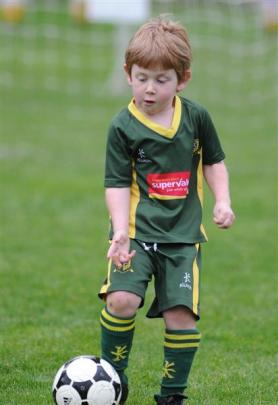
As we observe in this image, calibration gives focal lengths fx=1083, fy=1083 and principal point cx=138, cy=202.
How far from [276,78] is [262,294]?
15.0 meters

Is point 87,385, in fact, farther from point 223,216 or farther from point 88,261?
point 88,261

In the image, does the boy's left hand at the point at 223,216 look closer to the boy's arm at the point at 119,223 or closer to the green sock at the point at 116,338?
the boy's arm at the point at 119,223

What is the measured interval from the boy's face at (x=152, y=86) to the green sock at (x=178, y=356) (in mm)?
995

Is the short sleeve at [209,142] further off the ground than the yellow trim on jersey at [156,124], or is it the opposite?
the yellow trim on jersey at [156,124]

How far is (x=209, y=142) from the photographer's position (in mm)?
4902

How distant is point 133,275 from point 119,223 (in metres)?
0.24

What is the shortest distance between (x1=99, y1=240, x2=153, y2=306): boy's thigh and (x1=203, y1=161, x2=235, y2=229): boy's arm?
36 centimetres

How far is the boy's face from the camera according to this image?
4664 millimetres

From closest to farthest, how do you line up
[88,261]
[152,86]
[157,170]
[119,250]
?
[119,250]
[152,86]
[157,170]
[88,261]

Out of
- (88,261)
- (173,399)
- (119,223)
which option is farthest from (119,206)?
(88,261)

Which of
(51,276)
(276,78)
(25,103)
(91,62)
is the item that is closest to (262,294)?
(51,276)

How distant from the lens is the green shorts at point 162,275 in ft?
15.3

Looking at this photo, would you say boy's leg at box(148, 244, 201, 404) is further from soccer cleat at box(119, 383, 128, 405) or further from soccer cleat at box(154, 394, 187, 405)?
soccer cleat at box(119, 383, 128, 405)

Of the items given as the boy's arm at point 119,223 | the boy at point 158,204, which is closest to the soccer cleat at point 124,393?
the boy at point 158,204
